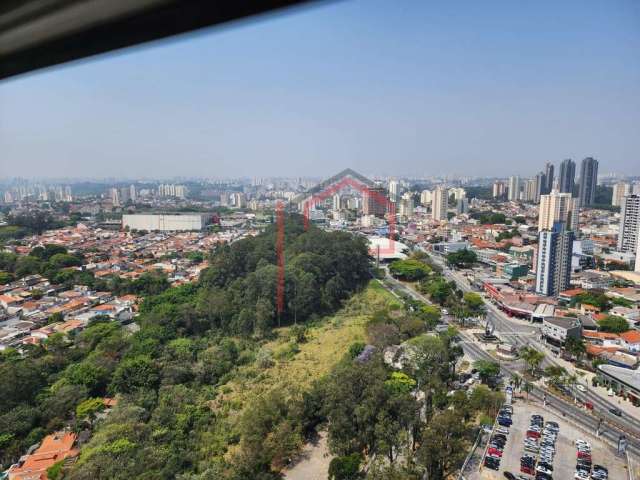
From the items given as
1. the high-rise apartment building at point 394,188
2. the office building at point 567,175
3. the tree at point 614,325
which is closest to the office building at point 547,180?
the office building at point 567,175

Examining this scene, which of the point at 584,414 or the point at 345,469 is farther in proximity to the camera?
the point at 584,414

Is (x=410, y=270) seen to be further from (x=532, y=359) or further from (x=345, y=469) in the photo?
(x=345, y=469)

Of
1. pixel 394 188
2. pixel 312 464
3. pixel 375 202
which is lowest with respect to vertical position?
pixel 312 464

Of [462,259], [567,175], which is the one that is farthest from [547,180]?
[462,259]

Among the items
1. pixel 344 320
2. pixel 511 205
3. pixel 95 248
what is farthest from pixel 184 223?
pixel 511 205

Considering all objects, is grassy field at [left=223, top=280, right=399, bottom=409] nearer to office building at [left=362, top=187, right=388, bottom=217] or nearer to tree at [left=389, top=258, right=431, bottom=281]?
tree at [left=389, top=258, right=431, bottom=281]

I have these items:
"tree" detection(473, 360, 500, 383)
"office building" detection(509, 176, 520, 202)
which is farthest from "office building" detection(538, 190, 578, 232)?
"office building" detection(509, 176, 520, 202)

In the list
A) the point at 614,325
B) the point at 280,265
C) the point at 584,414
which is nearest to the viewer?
the point at 584,414
